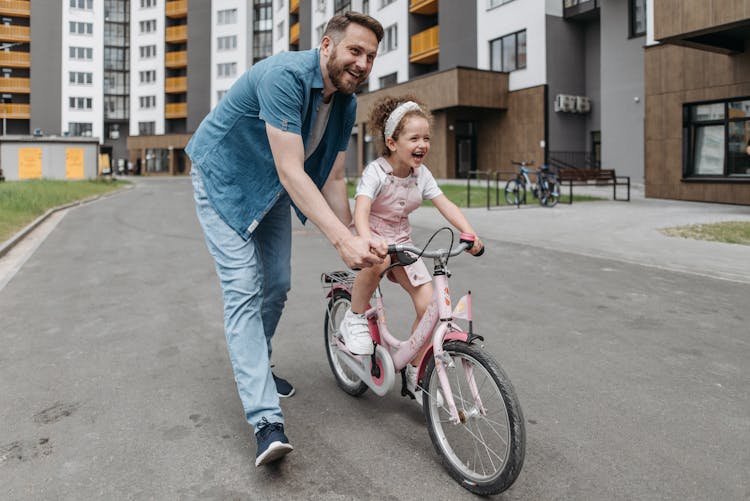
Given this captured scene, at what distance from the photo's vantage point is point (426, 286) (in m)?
3.18

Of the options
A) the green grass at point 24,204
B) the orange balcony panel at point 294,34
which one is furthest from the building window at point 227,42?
the green grass at point 24,204

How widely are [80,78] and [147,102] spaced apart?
7484 millimetres

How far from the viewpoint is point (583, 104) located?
29047 mm

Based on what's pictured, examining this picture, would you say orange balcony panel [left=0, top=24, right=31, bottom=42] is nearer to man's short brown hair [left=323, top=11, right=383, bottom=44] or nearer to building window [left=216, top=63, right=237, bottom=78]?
building window [left=216, top=63, right=237, bottom=78]

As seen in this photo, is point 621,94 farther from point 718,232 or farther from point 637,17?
point 718,232

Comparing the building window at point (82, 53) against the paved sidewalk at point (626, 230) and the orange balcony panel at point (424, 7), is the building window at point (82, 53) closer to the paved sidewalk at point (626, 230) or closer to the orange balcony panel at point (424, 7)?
the orange balcony panel at point (424, 7)

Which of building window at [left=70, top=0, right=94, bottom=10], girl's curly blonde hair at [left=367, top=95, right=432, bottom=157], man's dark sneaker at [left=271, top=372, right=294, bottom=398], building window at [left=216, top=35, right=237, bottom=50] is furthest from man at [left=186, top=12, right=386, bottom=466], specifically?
building window at [left=70, top=0, right=94, bottom=10]

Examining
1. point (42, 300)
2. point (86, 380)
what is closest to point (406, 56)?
point (42, 300)

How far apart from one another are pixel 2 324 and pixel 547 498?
4.99 metres

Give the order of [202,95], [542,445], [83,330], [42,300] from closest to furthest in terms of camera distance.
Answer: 1. [542,445]
2. [83,330]
3. [42,300]
4. [202,95]

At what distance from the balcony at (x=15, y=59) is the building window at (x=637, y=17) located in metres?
63.9

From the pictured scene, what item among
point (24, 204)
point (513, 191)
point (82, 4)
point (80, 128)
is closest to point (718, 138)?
point (513, 191)

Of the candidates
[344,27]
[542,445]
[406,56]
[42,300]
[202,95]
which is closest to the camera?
[344,27]

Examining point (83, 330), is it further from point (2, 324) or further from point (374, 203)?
point (374, 203)
